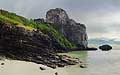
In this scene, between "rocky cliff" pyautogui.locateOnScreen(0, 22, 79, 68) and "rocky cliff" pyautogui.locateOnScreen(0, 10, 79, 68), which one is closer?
"rocky cliff" pyautogui.locateOnScreen(0, 22, 79, 68)

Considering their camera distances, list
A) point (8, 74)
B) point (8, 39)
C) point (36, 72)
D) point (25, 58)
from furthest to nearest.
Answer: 1. point (8, 39)
2. point (25, 58)
3. point (36, 72)
4. point (8, 74)

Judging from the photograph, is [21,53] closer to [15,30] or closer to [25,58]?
[25,58]

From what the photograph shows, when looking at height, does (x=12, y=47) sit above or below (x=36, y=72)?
above

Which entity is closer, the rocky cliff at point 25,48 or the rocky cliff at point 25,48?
the rocky cliff at point 25,48

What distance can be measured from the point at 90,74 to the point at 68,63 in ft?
73.8

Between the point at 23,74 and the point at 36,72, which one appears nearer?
the point at 23,74

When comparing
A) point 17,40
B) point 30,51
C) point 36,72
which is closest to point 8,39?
point 17,40

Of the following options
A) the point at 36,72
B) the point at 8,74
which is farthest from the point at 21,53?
the point at 8,74

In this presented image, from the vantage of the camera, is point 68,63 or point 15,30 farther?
point 15,30

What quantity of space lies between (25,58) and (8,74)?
102 feet

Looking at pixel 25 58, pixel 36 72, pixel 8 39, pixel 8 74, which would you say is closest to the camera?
pixel 8 74

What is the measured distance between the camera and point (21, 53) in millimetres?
102000

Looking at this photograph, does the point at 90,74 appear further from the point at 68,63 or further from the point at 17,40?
the point at 17,40

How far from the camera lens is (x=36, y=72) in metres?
75.9
